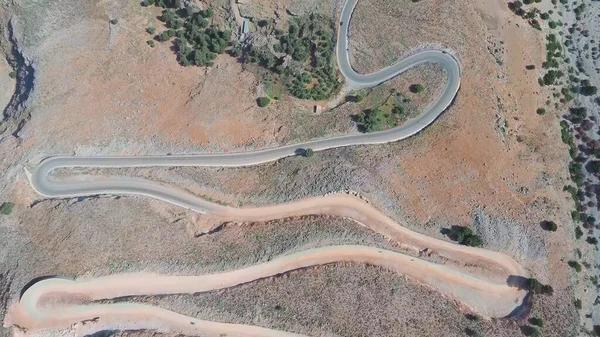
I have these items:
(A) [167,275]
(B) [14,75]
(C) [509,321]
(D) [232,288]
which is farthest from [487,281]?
(B) [14,75]

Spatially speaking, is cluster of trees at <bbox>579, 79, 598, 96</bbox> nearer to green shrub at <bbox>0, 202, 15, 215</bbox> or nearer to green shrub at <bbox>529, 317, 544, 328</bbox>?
green shrub at <bbox>529, 317, 544, 328</bbox>

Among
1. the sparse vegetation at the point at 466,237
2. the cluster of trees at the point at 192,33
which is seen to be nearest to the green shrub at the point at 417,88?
the sparse vegetation at the point at 466,237

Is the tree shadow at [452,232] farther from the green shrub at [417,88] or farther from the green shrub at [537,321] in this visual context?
the green shrub at [417,88]

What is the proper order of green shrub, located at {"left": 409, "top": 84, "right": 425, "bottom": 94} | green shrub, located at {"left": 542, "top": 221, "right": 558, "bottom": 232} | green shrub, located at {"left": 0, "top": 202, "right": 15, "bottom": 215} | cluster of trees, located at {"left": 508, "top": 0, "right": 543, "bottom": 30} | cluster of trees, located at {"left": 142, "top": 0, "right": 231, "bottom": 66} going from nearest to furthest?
green shrub, located at {"left": 0, "top": 202, "right": 15, "bottom": 215}, green shrub, located at {"left": 542, "top": 221, "right": 558, "bottom": 232}, green shrub, located at {"left": 409, "top": 84, "right": 425, "bottom": 94}, cluster of trees, located at {"left": 142, "top": 0, "right": 231, "bottom": 66}, cluster of trees, located at {"left": 508, "top": 0, "right": 543, "bottom": 30}

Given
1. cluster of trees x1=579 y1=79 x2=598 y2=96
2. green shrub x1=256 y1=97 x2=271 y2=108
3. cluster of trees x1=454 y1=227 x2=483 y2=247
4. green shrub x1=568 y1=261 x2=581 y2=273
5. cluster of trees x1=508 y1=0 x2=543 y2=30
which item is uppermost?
cluster of trees x1=508 y1=0 x2=543 y2=30

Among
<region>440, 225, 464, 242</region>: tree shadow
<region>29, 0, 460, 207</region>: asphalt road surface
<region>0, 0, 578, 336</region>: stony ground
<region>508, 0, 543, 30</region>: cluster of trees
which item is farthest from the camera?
<region>508, 0, 543, 30</region>: cluster of trees

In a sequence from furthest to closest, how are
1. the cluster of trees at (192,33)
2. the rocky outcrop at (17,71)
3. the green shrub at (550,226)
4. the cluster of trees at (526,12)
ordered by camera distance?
the cluster of trees at (526,12) < the cluster of trees at (192,33) < the rocky outcrop at (17,71) < the green shrub at (550,226)

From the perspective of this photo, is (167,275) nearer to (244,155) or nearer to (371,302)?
(244,155)

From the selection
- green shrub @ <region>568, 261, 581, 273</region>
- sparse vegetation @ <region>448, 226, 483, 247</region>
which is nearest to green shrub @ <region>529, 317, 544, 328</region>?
green shrub @ <region>568, 261, 581, 273</region>
